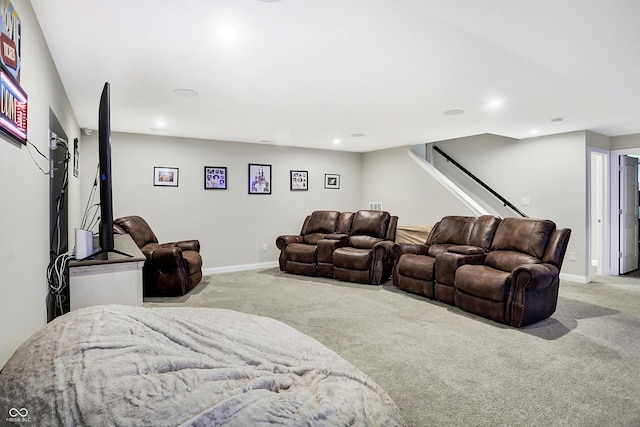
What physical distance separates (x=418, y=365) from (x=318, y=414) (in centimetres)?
186

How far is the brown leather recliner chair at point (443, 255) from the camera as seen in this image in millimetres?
4129

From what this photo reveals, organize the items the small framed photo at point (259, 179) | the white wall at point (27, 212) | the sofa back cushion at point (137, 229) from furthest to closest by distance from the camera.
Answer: the small framed photo at point (259, 179) < the sofa back cushion at point (137, 229) < the white wall at point (27, 212)

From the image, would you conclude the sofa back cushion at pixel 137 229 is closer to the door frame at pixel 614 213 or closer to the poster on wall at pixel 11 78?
the poster on wall at pixel 11 78

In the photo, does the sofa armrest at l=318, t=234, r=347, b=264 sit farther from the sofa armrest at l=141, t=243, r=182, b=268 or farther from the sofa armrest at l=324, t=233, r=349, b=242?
the sofa armrest at l=141, t=243, r=182, b=268

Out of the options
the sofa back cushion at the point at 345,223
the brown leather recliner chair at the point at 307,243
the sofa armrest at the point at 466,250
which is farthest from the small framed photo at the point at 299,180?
the sofa armrest at the point at 466,250

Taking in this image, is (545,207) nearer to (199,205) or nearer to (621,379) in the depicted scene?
(621,379)

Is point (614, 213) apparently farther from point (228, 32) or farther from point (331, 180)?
point (228, 32)

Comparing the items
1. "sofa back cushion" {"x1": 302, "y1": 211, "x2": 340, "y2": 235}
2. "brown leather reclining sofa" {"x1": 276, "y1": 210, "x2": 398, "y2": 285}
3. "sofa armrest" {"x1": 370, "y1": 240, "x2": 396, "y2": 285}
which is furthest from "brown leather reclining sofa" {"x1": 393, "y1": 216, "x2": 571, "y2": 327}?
"sofa back cushion" {"x1": 302, "y1": 211, "x2": 340, "y2": 235}

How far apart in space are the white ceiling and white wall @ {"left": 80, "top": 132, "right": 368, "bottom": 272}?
954mm

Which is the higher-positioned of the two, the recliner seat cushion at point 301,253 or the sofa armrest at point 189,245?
the sofa armrest at point 189,245

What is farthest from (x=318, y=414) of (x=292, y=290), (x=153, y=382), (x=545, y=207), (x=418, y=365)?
(x=545, y=207)

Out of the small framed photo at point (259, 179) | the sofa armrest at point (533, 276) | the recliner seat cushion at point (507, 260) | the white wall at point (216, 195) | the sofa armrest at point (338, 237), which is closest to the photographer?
the sofa armrest at point (533, 276)

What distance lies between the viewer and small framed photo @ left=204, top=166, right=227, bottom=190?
605cm

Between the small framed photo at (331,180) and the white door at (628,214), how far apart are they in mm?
4956
